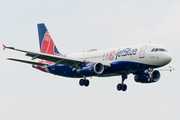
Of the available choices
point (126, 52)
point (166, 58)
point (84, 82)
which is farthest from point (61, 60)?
point (166, 58)

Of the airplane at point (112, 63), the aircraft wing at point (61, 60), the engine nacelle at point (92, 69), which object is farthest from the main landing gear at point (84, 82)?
the engine nacelle at point (92, 69)

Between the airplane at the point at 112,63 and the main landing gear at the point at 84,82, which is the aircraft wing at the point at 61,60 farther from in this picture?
the main landing gear at the point at 84,82

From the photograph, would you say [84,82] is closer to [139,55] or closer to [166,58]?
[139,55]

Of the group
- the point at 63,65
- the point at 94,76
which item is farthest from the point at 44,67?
the point at 94,76

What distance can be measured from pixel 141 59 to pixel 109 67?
185 inches

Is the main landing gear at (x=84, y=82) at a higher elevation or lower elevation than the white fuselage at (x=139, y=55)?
lower

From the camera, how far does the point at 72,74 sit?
6184 cm

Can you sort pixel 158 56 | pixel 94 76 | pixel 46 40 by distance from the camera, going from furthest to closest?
pixel 46 40
pixel 94 76
pixel 158 56

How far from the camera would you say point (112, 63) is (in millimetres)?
56625

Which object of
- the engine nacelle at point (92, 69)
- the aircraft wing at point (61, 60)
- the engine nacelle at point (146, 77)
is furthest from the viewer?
the engine nacelle at point (146, 77)

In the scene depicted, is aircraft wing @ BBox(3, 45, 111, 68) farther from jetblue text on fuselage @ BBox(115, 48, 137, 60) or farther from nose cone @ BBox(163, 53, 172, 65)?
nose cone @ BBox(163, 53, 172, 65)

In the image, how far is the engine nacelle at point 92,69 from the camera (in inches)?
2201

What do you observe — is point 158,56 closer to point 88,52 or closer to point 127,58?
point 127,58

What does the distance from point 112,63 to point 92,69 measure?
2.83 metres
